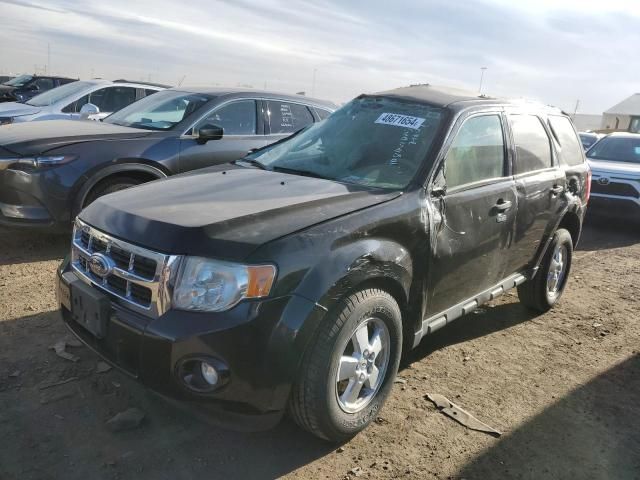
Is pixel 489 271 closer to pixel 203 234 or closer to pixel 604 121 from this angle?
pixel 203 234

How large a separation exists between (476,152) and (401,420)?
183 cm

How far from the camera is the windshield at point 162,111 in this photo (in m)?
5.95

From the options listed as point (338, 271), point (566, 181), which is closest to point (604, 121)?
point (566, 181)

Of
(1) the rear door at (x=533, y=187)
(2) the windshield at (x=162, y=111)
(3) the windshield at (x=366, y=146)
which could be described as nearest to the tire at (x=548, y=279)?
(1) the rear door at (x=533, y=187)

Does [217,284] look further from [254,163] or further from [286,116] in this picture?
[286,116]

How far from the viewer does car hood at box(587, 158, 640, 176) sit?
9.23m

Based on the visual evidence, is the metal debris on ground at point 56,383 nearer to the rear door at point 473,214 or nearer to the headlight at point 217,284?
the headlight at point 217,284

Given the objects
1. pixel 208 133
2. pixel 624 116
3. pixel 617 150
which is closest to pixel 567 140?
pixel 208 133

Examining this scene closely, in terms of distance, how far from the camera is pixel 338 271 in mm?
2574

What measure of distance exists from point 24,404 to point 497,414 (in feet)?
8.94

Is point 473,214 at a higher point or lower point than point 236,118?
lower

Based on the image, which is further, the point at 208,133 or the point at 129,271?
the point at 208,133

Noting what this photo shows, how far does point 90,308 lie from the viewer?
2654 millimetres

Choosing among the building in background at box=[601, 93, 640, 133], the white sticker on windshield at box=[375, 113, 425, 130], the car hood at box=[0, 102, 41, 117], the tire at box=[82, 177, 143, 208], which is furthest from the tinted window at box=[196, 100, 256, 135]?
the building in background at box=[601, 93, 640, 133]
